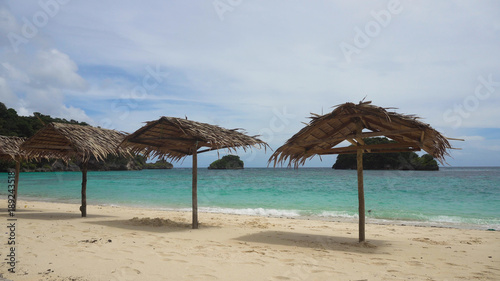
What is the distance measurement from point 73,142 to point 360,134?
6.27 m

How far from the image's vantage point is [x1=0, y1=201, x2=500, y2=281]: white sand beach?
342 centimetres

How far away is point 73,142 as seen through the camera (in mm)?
7223

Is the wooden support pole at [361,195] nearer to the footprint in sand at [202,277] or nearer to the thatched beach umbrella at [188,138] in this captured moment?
the thatched beach umbrella at [188,138]

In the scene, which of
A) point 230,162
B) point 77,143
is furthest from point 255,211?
point 230,162

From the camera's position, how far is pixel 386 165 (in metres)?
56.0

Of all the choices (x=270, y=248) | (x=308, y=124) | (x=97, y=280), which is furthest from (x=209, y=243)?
(x=308, y=124)

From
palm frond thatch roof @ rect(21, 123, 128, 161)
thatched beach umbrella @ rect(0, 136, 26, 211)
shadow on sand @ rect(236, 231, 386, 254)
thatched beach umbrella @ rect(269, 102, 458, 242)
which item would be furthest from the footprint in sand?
thatched beach umbrella @ rect(0, 136, 26, 211)

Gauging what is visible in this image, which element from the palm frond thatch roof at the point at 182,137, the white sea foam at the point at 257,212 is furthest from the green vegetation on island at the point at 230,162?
the palm frond thatch roof at the point at 182,137

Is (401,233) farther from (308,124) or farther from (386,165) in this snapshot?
(386,165)

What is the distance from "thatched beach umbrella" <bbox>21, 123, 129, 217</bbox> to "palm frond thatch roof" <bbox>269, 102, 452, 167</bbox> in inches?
172

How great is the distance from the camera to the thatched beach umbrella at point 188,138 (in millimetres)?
6246

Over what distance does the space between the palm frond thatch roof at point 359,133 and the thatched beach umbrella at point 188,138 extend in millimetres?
1082

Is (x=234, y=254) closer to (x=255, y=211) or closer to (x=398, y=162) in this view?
(x=255, y=211)

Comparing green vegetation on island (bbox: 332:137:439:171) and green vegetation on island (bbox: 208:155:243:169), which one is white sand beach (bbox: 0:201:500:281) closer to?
green vegetation on island (bbox: 332:137:439:171)
